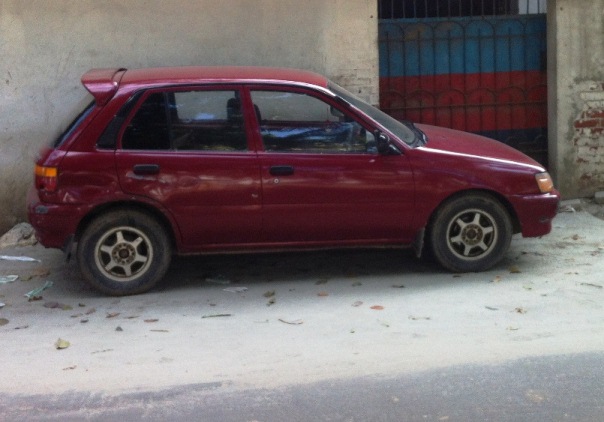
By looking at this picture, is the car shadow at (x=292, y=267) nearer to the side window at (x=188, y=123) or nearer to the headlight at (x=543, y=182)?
the headlight at (x=543, y=182)

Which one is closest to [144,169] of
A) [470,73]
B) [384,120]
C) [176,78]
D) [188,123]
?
[188,123]

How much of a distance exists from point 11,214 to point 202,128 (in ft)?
10.7

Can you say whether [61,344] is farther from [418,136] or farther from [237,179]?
[418,136]

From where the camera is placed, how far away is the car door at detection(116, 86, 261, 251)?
24.0ft

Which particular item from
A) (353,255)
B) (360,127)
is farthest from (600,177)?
(360,127)

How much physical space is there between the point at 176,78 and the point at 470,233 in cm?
265

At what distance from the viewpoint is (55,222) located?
23.9 feet

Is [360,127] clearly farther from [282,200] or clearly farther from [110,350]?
[110,350]

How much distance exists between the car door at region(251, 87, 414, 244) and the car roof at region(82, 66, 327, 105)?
0.18 m

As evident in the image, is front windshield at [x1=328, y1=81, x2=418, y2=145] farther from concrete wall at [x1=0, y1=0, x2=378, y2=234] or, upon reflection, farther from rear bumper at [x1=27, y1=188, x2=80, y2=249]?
rear bumper at [x1=27, y1=188, x2=80, y2=249]

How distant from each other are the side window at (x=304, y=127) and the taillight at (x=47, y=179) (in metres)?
Answer: 1.62

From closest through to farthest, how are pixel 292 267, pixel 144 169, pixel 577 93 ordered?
pixel 144 169
pixel 292 267
pixel 577 93

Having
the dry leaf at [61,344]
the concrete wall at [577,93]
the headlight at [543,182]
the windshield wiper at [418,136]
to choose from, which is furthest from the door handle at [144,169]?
the concrete wall at [577,93]

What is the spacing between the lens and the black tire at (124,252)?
289 inches
